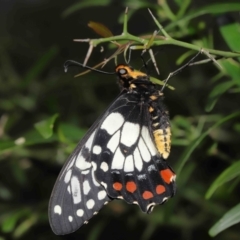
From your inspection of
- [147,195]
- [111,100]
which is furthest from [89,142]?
[111,100]

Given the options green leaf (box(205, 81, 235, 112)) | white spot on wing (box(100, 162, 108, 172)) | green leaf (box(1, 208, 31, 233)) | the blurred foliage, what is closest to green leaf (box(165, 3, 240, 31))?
the blurred foliage

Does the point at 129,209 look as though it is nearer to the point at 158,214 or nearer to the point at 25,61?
the point at 158,214

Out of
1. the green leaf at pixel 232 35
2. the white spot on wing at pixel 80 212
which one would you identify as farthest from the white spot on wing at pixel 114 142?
the green leaf at pixel 232 35

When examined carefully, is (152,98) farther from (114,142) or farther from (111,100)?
(111,100)

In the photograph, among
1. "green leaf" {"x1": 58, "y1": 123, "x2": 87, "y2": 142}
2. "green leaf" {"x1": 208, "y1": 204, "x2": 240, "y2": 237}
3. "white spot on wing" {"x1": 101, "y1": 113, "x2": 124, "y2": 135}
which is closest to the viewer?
"green leaf" {"x1": 208, "y1": 204, "x2": 240, "y2": 237}

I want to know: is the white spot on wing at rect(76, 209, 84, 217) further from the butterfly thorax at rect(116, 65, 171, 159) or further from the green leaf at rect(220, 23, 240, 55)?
the green leaf at rect(220, 23, 240, 55)
